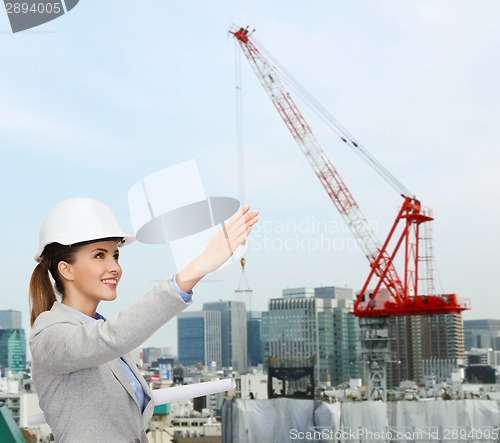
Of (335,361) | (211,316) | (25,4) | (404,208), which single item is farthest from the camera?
(335,361)

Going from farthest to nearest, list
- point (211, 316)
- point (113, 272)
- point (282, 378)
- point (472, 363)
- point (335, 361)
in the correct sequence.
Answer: point (335, 361)
point (211, 316)
point (472, 363)
point (282, 378)
point (113, 272)

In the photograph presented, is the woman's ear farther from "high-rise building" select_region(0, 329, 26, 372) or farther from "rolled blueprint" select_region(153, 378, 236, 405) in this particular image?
"high-rise building" select_region(0, 329, 26, 372)

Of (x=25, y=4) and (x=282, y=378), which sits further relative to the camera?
(x=282, y=378)

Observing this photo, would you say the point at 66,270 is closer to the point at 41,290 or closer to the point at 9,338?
the point at 41,290

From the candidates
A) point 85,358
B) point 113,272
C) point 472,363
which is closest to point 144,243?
point 113,272

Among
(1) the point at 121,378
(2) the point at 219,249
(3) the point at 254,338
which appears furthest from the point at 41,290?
(3) the point at 254,338

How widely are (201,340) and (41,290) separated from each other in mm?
22777

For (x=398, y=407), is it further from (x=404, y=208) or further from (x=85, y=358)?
(x=404, y=208)

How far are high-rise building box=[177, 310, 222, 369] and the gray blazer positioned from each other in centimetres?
2112

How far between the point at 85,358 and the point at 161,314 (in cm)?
8

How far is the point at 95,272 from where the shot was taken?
A: 2.21ft

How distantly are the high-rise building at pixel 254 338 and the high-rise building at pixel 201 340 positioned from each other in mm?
1308

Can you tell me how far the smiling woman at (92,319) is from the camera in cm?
56

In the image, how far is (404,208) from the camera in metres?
15.0
